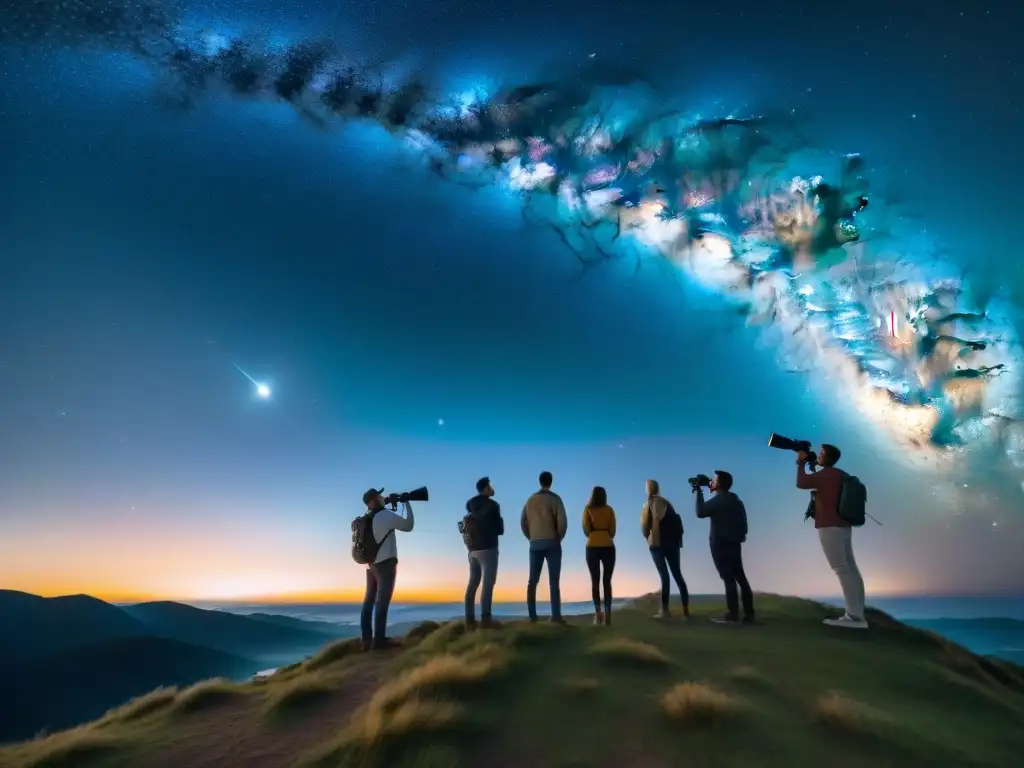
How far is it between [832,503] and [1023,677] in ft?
27.4

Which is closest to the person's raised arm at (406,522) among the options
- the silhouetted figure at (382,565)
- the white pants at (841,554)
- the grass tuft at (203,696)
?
the silhouetted figure at (382,565)

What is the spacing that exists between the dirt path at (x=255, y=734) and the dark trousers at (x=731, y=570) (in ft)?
23.3

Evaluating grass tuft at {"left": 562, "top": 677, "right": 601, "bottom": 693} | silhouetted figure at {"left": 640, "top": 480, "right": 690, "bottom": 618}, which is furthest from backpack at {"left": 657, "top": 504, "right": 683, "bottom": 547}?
grass tuft at {"left": 562, "top": 677, "right": 601, "bottom": 693}

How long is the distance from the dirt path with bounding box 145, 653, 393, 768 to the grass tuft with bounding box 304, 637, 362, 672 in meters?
2.31

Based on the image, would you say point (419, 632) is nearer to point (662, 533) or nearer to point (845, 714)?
point (662, 533)

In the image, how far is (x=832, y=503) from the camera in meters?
11.2

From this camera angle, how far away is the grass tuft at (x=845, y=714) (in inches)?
274

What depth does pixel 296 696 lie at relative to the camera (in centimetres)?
938

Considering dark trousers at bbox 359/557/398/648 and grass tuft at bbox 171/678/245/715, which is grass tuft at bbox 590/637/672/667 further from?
grass tuft at bbox 171/678/245/715

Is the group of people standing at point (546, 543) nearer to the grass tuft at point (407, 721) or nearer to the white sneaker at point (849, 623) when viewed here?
the white sneaker at point (849, 623)

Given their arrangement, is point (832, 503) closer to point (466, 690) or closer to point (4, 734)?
point (466, 690)

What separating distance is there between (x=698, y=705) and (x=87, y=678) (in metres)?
186

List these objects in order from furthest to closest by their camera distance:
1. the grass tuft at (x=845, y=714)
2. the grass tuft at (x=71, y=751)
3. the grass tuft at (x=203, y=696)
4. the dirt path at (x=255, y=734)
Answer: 1. the grass tuft at (x=203, y=696)
2. the grass tuft at (x=71, y=751)
3. the dirt path at (x=255, y=734)
4. the grass tuft at (x=845, y=714)

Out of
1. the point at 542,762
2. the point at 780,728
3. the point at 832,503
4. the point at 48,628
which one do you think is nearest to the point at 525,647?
the point at 542,762
